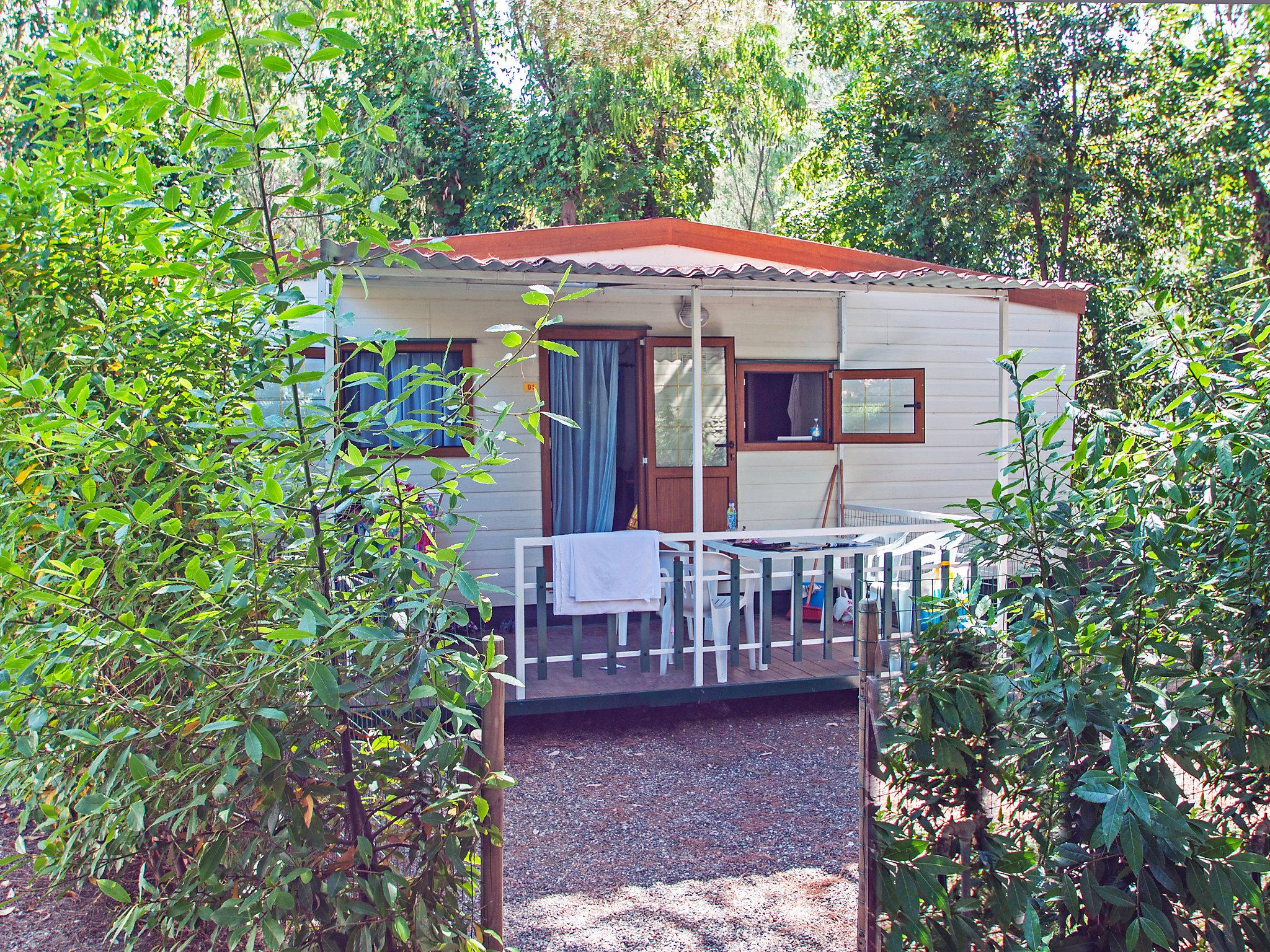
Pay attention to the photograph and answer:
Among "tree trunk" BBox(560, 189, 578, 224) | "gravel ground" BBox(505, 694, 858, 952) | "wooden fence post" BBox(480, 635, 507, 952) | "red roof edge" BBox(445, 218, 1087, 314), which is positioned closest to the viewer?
"wooden fence post" BBox(480, 635, 507, 952)

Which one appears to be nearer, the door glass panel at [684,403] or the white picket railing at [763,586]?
the white picket railing at [763,586]

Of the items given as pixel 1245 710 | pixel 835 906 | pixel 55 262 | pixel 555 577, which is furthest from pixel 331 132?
pixel 555 577

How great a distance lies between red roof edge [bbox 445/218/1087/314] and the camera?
22.3 feet

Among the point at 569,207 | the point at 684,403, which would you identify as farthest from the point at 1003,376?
the point at 569,207

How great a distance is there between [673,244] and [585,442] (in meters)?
1.56

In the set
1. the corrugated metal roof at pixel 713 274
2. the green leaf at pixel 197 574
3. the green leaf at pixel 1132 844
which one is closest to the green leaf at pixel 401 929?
the green leaf at pixel 197 574

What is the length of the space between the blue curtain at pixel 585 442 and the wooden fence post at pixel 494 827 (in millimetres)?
4954

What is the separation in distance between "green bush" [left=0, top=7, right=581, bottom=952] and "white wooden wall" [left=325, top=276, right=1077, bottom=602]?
4.41 metres

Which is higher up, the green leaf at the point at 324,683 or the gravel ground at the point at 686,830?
the green leaf at the point at 324,683

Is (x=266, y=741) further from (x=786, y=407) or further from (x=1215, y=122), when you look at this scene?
(x=1215, y=122)

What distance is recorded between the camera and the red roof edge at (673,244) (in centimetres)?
680

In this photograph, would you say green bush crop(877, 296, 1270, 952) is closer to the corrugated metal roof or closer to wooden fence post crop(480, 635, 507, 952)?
wooden fence post crop(480, 635, 507, 952)

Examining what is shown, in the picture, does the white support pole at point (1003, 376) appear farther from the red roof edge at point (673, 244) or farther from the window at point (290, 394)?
the window at point (290, 394)

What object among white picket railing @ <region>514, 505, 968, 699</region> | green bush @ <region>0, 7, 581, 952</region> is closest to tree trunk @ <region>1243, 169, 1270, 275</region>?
white picket railing @ <region>514, 505, 968, 699</region>
